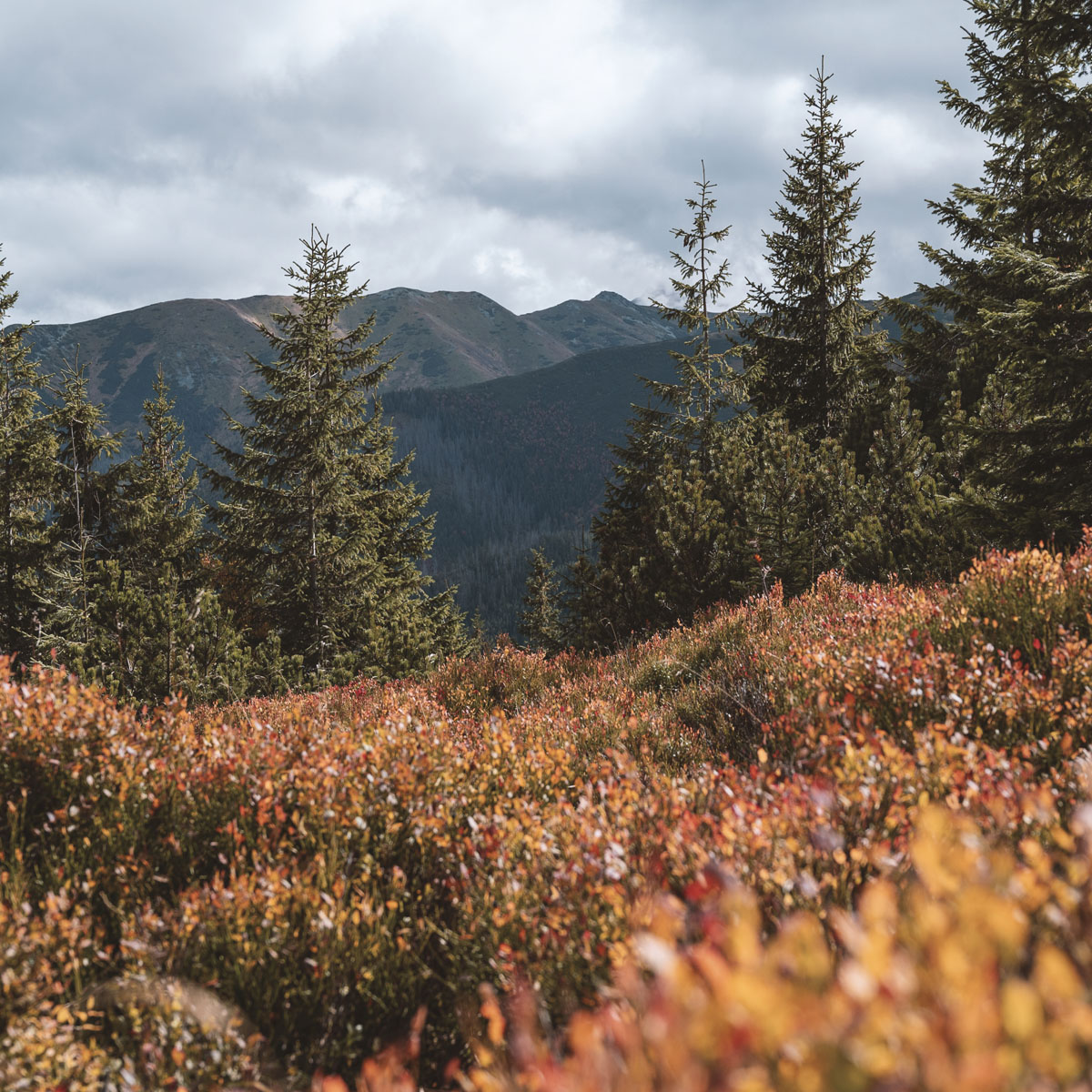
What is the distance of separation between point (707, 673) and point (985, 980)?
5.72 metres

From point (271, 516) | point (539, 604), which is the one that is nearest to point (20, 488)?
point (271, 516)

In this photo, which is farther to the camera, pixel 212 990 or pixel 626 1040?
pixel 212 990

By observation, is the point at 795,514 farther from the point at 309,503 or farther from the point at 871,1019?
the point at 309,503

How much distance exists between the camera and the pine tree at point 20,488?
21.7 meters

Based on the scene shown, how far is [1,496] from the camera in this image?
71.2 ft

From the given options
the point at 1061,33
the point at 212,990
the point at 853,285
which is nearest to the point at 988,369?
the point at 853,285

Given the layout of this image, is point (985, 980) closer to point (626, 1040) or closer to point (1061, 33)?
point (626, 1040)

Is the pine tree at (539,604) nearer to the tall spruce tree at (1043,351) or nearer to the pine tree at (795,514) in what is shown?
the pine tree at (795,514)

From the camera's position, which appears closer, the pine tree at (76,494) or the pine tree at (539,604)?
the pine tree at (76,494)

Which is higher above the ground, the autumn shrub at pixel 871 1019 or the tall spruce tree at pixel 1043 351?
the tall spruce tree at pixel 1043 351

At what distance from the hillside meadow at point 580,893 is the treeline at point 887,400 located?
176 inches

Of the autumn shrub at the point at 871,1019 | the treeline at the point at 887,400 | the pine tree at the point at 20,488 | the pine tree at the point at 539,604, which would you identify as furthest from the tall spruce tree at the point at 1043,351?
the pine tree at the point at 539,604

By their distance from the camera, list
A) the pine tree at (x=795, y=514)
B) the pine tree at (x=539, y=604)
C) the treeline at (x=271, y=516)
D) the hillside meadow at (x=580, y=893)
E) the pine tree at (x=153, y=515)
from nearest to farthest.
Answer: the hillside meadow at (x=580, y=893) < the pine tree at (x=795, y=514) < the treeline at (x=271, y=516) < the pine tree at (x=153, y=515) < the pine tree at (x=539, y=604)

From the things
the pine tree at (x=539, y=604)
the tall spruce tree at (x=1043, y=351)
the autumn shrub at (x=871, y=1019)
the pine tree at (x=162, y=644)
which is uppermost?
the tall spruce tree at (x=1043, y=351)
